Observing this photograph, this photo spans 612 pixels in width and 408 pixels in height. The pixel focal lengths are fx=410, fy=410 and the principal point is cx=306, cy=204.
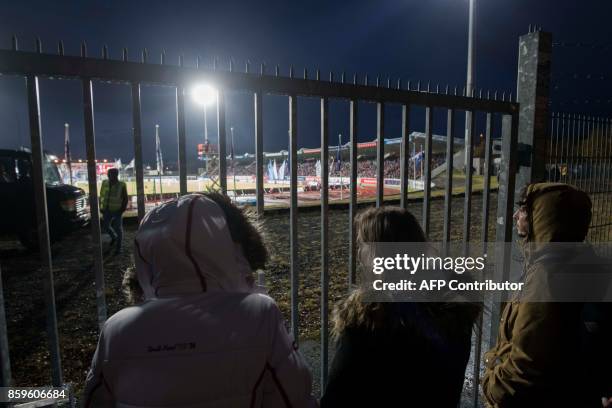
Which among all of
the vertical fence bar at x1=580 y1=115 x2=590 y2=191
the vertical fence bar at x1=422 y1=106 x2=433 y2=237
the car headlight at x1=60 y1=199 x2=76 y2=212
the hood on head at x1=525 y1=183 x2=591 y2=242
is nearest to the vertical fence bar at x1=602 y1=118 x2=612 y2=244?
the vertical fence bar at x1=580 y1=115 x2=590 y2=191

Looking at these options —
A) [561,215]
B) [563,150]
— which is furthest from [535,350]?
[563,150]

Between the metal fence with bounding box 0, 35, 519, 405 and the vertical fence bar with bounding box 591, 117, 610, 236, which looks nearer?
the metal fence with bounding box 0, 35, 519, 405

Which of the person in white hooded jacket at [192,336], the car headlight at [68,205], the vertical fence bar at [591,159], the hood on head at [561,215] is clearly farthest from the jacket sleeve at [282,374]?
the car headlight at [68,205]

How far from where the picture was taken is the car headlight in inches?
353

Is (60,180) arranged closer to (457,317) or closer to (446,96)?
(446,96)

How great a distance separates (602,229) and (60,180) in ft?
38.0

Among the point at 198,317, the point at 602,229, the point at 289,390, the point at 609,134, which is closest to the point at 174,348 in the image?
the point at 198,317

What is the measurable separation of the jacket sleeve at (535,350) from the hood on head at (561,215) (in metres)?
0.30

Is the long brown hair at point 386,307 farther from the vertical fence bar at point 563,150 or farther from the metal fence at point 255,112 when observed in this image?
the vertical fence bar at point 563,150

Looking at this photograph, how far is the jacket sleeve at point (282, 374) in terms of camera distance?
3.71 feet

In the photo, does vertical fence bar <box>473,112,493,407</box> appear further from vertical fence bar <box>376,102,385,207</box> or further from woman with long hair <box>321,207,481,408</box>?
woman with long hair <box>321,207,481,408</box>

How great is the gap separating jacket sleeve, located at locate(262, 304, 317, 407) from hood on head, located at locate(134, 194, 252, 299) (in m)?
0.19

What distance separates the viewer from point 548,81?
10.2 feet

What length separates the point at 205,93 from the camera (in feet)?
6.38
